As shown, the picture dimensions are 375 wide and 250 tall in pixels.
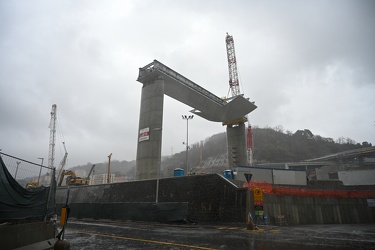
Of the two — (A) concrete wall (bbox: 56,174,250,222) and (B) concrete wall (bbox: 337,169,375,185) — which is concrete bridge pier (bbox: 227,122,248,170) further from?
(A) concrete wall (bbox: 56,174,250,222)

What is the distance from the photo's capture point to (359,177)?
163ft

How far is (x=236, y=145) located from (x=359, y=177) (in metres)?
26.0

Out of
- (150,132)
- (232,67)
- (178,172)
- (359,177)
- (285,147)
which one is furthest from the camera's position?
(285,147)

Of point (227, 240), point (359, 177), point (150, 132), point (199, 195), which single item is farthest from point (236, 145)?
point (227, 240)

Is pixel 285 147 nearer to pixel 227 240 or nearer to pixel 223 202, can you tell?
pixel 223 202

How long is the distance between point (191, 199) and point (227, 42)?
212ft

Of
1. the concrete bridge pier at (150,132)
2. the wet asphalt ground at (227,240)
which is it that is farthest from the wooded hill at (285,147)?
the wet asphalt ground at (227,240)

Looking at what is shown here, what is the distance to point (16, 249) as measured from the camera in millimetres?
7543

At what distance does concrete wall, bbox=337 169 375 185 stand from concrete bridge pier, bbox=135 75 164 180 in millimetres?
43125

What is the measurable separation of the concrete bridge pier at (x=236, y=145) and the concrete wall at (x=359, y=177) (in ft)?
70.8

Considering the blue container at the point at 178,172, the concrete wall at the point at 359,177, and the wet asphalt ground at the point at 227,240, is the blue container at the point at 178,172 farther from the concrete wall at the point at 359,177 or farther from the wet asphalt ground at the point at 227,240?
the concrete wall at the point at 359,177

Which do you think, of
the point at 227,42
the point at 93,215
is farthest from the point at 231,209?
the point at 227,42

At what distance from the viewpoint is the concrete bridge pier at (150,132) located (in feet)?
112

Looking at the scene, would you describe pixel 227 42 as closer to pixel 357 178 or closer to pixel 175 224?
pixel 357 178
